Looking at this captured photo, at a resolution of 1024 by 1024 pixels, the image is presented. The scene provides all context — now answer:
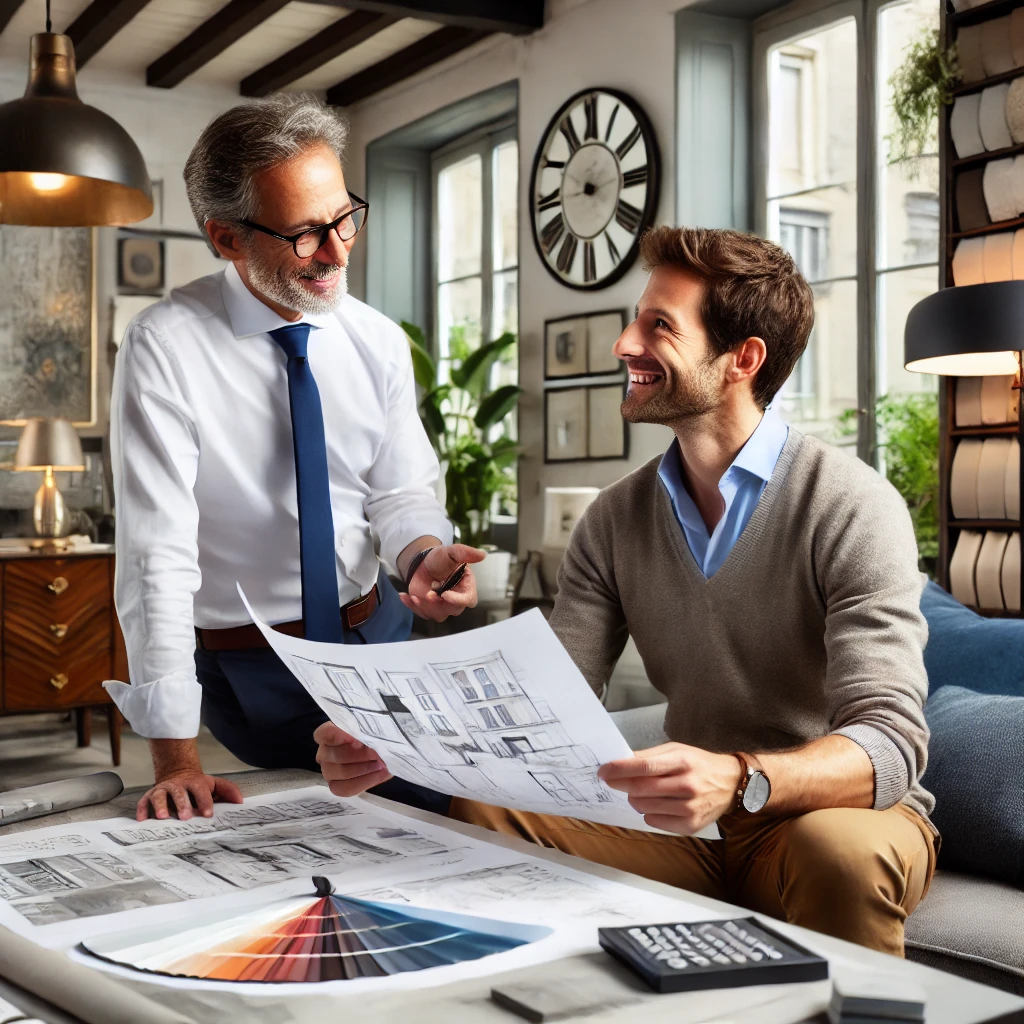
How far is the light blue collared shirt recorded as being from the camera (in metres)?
1.57

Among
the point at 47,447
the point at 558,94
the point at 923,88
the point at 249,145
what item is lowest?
the point at 47,447

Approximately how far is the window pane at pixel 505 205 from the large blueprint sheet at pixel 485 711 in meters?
5.44

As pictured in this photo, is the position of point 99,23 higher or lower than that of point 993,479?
higher

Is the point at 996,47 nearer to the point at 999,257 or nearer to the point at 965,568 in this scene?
the point at 999,257

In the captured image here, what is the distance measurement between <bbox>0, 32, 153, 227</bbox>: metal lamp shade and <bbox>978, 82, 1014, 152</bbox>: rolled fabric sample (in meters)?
2.47

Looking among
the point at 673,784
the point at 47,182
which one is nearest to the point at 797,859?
the point at 673,784

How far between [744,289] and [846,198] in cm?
325

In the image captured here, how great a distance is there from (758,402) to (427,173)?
18.8 feet

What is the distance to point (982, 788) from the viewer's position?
1.75 meters

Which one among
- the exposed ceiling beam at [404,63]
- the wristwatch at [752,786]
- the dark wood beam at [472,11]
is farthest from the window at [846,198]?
the wristwatch at [752,786]

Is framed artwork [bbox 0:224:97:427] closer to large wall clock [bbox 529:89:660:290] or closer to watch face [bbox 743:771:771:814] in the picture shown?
large wall clock [bbox 529:89:660:290]

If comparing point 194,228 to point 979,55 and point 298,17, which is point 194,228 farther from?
point 979,55

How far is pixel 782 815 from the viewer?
1.40m

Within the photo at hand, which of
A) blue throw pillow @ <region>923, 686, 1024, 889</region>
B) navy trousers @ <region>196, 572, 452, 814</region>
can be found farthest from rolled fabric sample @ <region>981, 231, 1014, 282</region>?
navy trousers @ <region>196, 572, 452, 814</region>
